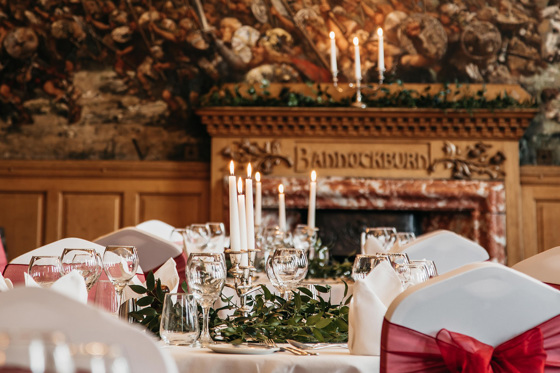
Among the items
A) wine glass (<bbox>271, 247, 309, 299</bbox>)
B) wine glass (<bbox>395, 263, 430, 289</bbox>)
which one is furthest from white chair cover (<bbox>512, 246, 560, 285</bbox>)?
wine glass (<bbox>271, 247, 309, 299</bbox>)

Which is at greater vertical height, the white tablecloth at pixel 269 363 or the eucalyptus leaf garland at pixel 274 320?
the eucalyptus leaf garland at pixel 274 320

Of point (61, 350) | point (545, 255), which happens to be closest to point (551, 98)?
point (545, 255)

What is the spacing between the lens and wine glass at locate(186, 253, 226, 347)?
205 cm

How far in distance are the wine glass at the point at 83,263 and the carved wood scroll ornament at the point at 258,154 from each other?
5.88 m

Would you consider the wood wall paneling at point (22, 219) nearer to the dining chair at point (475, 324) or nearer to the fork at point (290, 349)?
the fork at point (290, 349)

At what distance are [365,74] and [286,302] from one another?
6.38 metres

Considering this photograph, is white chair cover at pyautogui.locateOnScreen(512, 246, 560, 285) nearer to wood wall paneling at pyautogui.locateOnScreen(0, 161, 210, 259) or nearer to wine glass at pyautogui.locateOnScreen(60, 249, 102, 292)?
wine glass at pyautogui.locateOnScreen(60, 249, 102, 292)

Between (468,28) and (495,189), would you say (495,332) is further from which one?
(468,28)

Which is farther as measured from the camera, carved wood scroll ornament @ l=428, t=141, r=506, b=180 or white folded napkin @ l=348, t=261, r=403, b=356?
carved wood scroll ornament @ l=428, t=141, r=506, b=180

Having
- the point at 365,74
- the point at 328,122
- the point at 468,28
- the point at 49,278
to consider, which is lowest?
the point at 49,278

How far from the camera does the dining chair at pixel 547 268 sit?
234 centimetres

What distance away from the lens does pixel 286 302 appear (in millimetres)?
2371

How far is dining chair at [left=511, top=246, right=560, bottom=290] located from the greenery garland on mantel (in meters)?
5.74

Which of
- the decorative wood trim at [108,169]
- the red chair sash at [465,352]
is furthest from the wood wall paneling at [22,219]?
the red chair sash at [465,352]
